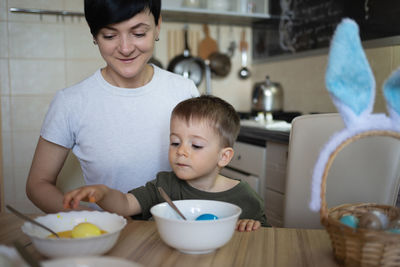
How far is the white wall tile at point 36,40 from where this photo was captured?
2.86 m

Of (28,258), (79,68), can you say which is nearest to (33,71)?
(79,68)

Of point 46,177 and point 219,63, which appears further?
point 219,63

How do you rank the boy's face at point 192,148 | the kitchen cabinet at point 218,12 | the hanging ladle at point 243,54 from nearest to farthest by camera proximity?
the boy's face at point 192,148 < the kitchen cabinet at point 218,12 < the hanging ladle at point 243,54

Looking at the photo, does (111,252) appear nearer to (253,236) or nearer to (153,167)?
(253,236)

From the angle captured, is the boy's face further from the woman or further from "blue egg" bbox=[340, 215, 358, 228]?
"blue egg" bbox=[340, 215, 358, 228]

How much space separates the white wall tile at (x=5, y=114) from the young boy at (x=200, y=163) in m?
2.06

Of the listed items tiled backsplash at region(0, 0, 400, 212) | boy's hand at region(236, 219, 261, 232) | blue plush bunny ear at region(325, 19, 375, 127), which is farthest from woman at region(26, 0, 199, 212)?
tiled backsplash at region(0, 0, 400, 212)

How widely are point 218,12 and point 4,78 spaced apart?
165cm

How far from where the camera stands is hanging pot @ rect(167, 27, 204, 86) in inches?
127

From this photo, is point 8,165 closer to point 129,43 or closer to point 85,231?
point 129,43

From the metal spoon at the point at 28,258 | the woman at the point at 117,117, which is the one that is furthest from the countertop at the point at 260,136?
the metal spoon at the point at 28,258

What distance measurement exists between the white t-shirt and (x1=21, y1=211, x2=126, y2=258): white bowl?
0.58 m

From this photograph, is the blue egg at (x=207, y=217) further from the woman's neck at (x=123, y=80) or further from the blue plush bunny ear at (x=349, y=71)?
the woman's neck at (x=123, y=80)

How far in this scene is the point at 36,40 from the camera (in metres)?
2.89
